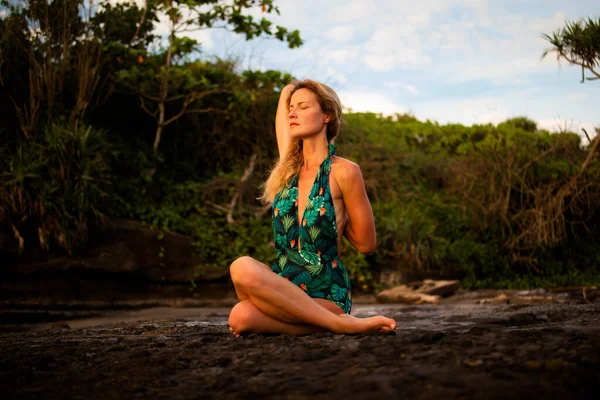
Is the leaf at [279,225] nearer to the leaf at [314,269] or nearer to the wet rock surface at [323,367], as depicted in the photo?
the leaf at [314,269]

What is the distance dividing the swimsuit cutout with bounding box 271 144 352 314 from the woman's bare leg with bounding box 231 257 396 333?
19cm

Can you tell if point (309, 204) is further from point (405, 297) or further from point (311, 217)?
point (405, 297)

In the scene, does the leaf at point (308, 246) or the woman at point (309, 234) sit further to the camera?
the leaf at point (308, 246)

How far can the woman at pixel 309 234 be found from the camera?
10.5 feet

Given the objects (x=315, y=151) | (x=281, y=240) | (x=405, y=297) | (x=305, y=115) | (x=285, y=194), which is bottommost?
(x=405, y=297)

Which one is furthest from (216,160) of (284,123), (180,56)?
(284,123)

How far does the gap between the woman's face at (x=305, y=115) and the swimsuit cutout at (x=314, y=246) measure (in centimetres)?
25

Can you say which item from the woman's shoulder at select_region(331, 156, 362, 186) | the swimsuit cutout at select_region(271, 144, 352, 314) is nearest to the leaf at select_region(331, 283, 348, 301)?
the swimsuit cutout at select_region(271, 144, 352, 314)

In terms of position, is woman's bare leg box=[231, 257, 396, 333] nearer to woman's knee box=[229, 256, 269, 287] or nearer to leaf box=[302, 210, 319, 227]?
woman's knee box=[229, 256, 269, 287]

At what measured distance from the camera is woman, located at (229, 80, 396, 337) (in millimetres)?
3199

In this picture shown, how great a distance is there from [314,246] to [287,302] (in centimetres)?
40

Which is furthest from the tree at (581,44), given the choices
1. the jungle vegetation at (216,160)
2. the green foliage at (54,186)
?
the green foliage at (54,186)

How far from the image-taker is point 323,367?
235 cm

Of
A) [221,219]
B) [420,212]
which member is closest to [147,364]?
[221,219]
